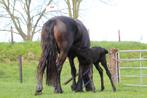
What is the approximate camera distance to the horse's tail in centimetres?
1106

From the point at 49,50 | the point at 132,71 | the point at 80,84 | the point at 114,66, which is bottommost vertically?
the point at 132,71

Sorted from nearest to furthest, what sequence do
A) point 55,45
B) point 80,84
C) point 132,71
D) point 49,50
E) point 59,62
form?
point 49,50 < point 55,45 < point 59,62 < point 80,84 < point 132,71

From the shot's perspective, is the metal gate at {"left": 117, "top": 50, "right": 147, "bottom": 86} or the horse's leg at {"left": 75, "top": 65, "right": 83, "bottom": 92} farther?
the metal gate at {"left": 117, "top": 50, "right": 147, "bottom": 86}

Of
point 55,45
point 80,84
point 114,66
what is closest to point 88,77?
point 80,84

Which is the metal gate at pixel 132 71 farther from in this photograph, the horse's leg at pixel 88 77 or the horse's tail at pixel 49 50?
the horse's tail at pixel 49 50

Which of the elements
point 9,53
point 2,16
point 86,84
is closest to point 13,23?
point 2,16

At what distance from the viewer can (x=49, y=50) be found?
36.3ft

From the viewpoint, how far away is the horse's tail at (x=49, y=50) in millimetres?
11062

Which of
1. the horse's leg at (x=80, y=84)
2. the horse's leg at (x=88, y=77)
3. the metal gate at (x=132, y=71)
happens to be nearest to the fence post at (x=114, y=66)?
the metal gate at (x=132, y=71)

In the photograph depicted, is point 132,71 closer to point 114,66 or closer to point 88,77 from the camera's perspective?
point 114,66

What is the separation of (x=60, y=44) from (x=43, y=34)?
493 mm

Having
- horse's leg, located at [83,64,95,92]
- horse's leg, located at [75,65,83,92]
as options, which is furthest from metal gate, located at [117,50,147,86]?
horse's leg, located at [75,65,83,92]

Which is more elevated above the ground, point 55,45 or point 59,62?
point 55,45

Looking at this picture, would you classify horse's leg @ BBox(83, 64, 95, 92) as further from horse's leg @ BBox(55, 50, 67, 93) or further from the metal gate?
the metal gate
